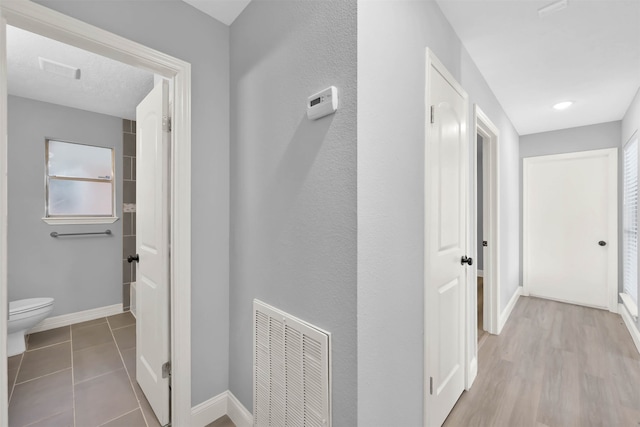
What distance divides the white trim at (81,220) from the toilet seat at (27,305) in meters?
0.82

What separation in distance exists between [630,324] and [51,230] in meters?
6.41

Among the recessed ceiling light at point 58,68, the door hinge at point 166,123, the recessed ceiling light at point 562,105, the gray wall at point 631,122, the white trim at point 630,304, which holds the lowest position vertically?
the white trim at point 630,304

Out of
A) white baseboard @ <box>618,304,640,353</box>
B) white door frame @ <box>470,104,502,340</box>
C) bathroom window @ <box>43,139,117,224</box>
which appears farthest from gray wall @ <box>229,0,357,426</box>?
white baseboard @ <box>618,304,640,353</box>

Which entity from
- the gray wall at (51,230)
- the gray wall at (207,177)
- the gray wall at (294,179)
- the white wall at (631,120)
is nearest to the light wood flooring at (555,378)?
the gray wall at (294,179)

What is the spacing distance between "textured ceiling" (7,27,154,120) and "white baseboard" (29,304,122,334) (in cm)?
241

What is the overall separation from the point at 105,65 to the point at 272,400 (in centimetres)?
281

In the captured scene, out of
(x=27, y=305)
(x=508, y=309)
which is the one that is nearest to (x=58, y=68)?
(x=27, y=305)

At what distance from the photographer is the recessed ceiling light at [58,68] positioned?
6.97ft

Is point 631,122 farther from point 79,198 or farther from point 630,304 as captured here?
point 79,198

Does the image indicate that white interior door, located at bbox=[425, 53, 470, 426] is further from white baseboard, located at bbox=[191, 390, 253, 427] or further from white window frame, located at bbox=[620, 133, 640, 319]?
white window frame, located at bbox=[620, 133, 640, 319]

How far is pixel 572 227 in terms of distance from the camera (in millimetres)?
3693

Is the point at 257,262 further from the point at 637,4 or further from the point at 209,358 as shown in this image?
the point at 637,4

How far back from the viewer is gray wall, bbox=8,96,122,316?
2777mm

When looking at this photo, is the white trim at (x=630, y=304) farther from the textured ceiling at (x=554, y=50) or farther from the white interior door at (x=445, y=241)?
the white interior door at (x=445, y=241)
